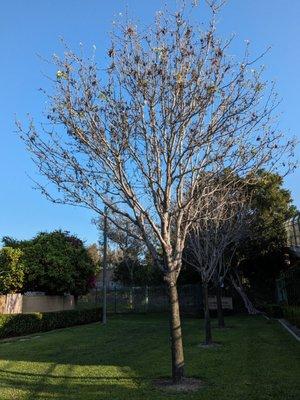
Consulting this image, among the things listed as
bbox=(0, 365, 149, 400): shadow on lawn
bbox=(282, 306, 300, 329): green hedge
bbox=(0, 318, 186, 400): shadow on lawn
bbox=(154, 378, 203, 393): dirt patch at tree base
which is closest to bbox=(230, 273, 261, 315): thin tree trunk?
bbox=(282, 306, 300, 329): green hedge

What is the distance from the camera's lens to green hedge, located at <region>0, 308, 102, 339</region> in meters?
21.3

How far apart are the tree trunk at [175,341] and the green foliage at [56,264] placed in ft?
64.2

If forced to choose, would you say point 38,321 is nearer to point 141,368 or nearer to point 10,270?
point 10,270

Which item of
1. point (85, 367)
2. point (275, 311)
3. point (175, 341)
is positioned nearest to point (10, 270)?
point (275, 311)

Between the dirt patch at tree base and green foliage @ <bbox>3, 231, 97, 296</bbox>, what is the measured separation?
64.4ft

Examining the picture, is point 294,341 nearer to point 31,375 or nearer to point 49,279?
point 31,375

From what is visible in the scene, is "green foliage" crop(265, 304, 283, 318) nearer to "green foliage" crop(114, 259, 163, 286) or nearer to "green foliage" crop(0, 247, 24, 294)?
"green foliage" crop(0, 247, 24, 294)

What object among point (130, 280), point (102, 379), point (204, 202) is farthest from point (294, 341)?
point (130, 280)

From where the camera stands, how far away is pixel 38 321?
76.6 feet

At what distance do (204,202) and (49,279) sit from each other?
60.5 feet

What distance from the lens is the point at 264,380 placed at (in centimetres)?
906

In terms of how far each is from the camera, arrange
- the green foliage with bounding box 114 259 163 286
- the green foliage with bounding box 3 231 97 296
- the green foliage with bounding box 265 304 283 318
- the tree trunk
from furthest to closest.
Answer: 1. the green foliage with bounding box 114 259 163 286
2. the green foliage with bounding box 3 231 97 296
3. the green foliage with bounding box 265 304 283 318
4. the tree trunk

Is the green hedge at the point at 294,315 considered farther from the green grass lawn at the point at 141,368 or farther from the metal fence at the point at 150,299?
the metal fence at the point at 150,299

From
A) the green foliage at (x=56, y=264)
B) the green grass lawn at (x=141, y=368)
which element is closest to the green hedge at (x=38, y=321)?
the green foliage at (x=56, y=264)
